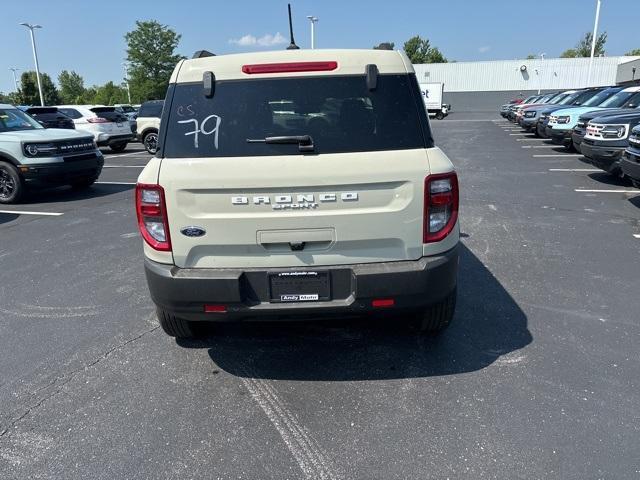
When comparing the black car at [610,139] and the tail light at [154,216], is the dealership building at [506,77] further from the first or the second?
the tail light at [154,216]

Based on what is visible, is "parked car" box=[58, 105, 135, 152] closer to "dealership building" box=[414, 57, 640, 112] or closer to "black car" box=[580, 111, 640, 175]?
"black car" box=[580, 111, 640, 175]

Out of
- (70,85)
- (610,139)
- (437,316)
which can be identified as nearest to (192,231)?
(437,316)

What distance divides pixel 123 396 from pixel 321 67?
245 cm

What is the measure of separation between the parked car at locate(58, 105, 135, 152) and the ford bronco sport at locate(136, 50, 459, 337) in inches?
658

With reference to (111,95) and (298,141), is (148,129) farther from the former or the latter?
(111,95)

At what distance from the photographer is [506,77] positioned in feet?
190

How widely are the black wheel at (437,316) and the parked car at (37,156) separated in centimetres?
840

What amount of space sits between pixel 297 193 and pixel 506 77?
62179 mm

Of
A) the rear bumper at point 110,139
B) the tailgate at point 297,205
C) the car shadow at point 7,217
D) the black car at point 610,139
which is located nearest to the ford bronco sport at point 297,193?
the tailgate at point 297,205

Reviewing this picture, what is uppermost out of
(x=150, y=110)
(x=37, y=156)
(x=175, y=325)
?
(x=150, y=110)

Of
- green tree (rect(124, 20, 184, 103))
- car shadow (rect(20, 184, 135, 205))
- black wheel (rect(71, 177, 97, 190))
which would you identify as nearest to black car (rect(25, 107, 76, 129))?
car shadow (rect(20, 184, 135, 205))

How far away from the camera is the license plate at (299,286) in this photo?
9.75ft

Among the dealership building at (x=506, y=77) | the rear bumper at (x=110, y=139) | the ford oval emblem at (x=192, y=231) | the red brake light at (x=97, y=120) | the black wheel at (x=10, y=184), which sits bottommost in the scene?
the black wheel at (x=10, y=184)

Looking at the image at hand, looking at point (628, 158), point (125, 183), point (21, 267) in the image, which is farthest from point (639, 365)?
point (125, 183)
